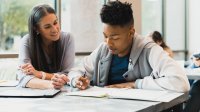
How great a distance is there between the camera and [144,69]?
7.36ft

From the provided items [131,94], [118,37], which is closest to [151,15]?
[118,37]

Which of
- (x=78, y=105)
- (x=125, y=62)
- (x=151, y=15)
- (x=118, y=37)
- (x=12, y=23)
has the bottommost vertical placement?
(x=78, y=105)

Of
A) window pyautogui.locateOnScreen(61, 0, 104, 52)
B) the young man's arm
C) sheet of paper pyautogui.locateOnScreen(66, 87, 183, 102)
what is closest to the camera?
sheet of paper pyautogui.locateOnScreen(66, 87, 183, 102)

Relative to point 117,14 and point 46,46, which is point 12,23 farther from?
point 117,14

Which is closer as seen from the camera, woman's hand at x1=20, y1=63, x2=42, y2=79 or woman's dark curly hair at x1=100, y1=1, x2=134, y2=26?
woman's dark curly hair at x1=100, y1=1, x2=134, y2=26

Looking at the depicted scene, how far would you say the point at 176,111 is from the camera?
190cm

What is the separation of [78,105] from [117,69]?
81 cm

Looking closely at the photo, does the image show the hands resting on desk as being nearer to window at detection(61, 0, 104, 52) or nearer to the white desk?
the white desk

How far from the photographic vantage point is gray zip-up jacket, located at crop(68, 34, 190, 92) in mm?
1978

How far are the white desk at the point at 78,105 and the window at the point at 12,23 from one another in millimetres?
2813

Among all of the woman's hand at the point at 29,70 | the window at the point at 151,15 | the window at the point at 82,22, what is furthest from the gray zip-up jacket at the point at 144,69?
the window at the point at 151,15

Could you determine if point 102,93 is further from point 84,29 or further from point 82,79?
point 84,29

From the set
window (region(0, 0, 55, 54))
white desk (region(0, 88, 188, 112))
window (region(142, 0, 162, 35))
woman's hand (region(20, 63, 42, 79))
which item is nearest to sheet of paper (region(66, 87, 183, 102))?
white desk (region(0, 88, 188, 112))

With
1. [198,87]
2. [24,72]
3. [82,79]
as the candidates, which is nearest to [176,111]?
[198,87]
